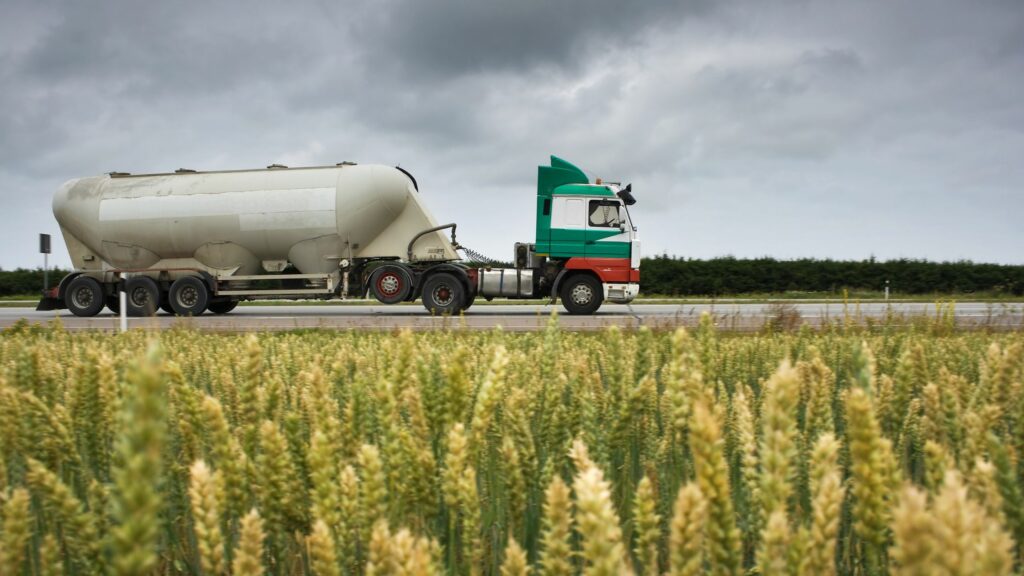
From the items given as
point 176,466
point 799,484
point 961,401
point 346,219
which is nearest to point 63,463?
point 176,466

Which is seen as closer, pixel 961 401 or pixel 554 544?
pixel 554 544

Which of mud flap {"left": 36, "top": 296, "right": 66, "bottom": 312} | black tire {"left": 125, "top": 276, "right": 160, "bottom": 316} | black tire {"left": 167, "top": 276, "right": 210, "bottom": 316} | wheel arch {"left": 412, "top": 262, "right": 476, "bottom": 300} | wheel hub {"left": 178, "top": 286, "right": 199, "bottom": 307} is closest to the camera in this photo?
wheel arch {"left": 412, "top": 262, "right": 476, "bottom": 300}

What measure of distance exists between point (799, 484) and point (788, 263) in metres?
33.8

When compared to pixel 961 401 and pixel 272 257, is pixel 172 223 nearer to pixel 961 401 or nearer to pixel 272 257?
pixel 272 257

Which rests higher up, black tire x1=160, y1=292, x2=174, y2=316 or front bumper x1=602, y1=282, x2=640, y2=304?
front bumper x1=602, y1=282, x2=640, y2=304

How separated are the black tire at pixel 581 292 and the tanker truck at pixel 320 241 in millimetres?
29

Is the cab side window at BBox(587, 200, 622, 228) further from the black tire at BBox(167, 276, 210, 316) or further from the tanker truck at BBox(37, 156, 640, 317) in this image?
the black tire at BBox(167, 276, 210, 316)

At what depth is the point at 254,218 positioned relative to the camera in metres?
16.8

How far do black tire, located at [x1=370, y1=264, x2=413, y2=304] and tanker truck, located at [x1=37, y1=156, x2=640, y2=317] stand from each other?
0.11 ft

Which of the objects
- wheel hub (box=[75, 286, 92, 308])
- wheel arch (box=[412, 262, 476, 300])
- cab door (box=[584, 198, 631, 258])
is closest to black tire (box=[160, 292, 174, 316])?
wheel hub (box=[75, 286, 92, 308])

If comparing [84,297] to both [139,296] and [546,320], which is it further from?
[546,320]

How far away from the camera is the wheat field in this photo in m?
0.81

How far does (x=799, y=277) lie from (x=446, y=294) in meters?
22.8

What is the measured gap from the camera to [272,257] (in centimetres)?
1741
